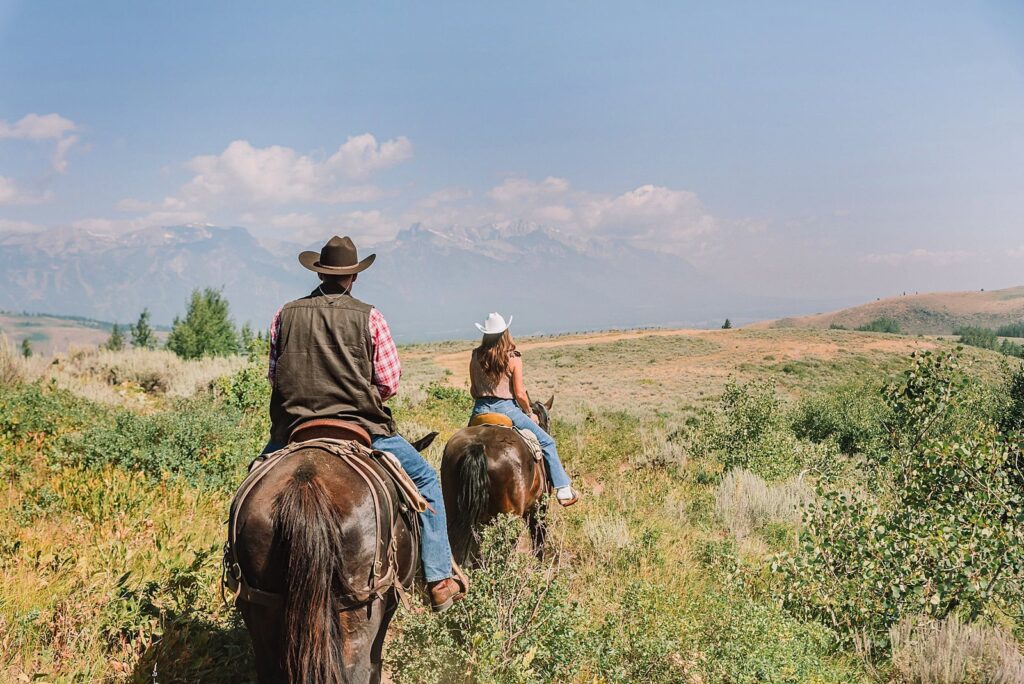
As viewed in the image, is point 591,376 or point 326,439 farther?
point 591,376

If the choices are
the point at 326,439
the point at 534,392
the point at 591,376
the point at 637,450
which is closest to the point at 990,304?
the point at 591,376

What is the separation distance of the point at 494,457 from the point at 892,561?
3.83m

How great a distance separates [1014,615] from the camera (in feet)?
16.7

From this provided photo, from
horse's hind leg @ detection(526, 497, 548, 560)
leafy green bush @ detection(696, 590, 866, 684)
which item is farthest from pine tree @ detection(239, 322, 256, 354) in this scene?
leafy green bush @ detection(696, 590, 866, 684)

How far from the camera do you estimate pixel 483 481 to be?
5570 millimetres

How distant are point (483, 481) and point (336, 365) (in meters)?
2.50

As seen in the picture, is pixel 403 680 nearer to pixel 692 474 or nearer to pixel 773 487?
pixel 773 487

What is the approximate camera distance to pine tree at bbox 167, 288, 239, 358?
136ft

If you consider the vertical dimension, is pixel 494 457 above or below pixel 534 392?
above

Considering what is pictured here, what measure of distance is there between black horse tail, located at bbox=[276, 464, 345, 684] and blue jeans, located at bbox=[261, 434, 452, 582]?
1043 mm

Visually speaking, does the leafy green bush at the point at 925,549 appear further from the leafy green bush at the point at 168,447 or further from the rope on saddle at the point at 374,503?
the leafy green bush at the point at 168,447

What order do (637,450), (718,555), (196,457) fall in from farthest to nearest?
(637,450)
(196,457)
(718,555)

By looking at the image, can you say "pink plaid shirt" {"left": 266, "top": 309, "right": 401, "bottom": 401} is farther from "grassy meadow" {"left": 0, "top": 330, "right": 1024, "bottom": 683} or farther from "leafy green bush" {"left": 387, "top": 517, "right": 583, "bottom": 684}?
"grassy meadow" {"left": 0, "top": 330, "right": 1024, "bottom": 683}

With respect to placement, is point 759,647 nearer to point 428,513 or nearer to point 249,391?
point 428,513
